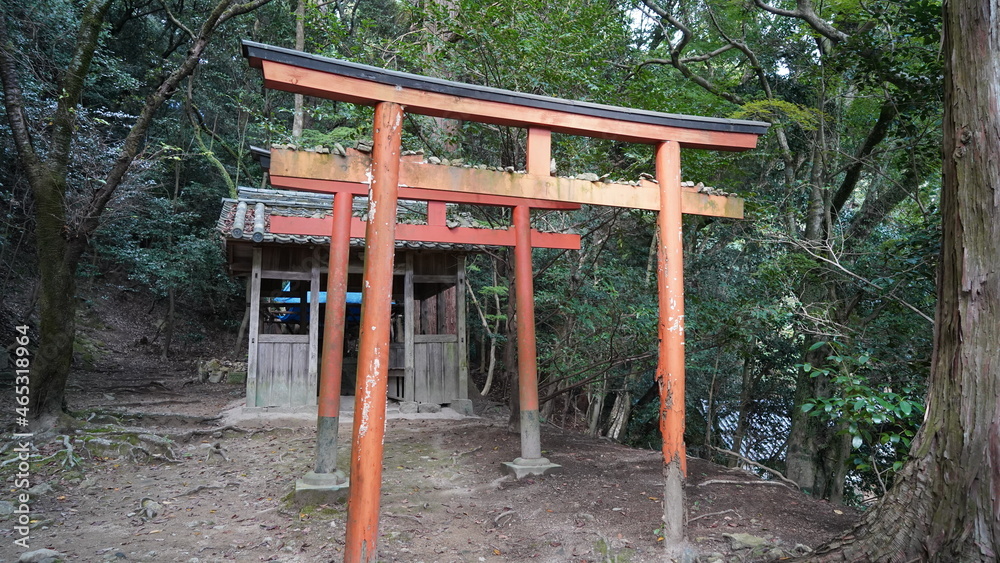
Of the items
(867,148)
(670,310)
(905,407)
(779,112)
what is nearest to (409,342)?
(670,310)

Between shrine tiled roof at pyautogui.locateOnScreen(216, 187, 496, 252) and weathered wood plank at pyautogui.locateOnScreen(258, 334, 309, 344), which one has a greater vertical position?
shrine tiled roof at pyautogui.locateOnScreen(216, 187, 496, 252)

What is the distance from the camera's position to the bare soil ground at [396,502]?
491 cm

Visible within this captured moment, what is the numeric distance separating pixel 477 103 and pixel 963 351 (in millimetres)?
3599

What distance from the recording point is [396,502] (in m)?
6.18

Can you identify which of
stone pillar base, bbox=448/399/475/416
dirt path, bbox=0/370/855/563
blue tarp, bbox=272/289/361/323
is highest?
blue tarp, bbox=272/289/361/323

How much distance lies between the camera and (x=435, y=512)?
19.5ft

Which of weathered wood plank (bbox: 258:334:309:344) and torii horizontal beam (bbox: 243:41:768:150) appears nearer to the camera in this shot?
torii horizontal beam (bbox: 243:41:768:150)

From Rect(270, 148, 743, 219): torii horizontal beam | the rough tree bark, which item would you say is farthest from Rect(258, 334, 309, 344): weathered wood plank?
Rect(270, 148, 743, 219): torii horizontal beam

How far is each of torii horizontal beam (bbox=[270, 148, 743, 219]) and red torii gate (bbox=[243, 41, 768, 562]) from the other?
11 mm

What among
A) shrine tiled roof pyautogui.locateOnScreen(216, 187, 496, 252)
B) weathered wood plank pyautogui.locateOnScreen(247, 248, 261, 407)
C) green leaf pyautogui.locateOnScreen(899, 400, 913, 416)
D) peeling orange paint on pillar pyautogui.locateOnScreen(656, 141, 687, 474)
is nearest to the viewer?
green leaf pyautogui.locateOnScreen(899, 400, 913, 416)

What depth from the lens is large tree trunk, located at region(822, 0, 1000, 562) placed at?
10.7ft

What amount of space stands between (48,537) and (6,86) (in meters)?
5.88

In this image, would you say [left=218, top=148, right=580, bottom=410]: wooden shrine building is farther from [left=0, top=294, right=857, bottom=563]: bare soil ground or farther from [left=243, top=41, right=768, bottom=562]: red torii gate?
[left=243, top=41, right=768, bottom=562]: red torii gate

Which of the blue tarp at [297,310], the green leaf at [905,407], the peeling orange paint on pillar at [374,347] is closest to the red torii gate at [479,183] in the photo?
the peeling orange paint on pillar at [374,347]
